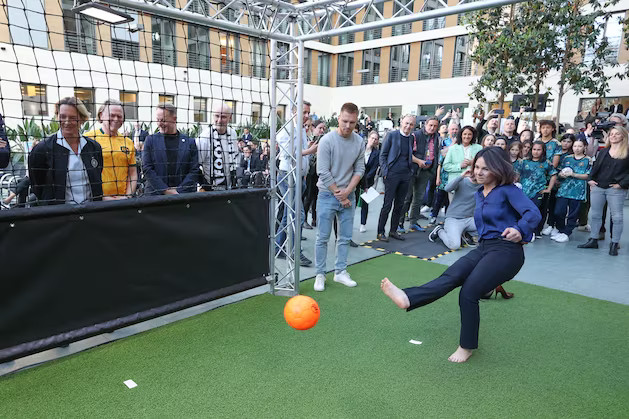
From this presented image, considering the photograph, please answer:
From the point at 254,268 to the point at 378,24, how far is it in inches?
100

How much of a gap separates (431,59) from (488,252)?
24.4 metres

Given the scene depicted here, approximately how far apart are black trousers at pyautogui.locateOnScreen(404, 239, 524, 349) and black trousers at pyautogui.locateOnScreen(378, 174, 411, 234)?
323cm

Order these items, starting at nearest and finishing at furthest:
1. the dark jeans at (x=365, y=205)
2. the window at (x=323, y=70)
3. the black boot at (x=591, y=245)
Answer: the black boot at (x=591, y=245)
the dark jeans at (x=365, y=205)
the window at (x=323, y=70)

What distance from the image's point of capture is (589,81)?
11203 millimetres

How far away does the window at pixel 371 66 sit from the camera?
90.7 feet

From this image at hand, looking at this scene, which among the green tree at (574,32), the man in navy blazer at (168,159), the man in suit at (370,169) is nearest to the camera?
the man in navy blazer at (168,159)

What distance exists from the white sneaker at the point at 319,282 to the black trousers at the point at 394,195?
7.37ft

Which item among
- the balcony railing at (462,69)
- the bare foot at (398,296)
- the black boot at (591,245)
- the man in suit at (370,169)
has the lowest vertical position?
the black boot at (591,245)

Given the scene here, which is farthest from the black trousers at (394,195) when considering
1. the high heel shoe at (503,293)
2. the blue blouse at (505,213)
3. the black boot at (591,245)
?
the blue blouse at (505,213)

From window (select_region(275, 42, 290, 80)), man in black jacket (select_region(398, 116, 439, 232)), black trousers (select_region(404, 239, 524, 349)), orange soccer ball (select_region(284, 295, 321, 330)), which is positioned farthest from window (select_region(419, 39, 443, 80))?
orange soccer ball (select_region(284, 295, 321, 330))

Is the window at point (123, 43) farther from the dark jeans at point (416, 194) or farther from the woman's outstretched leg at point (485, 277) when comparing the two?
the dark jeans at point (416, 194)

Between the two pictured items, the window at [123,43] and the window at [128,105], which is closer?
the window at [128,105]

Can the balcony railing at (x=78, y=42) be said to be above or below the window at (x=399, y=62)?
below

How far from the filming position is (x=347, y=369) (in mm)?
2977
